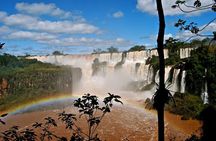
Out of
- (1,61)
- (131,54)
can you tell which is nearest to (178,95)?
(131,54)

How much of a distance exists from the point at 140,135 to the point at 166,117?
16.8 feet

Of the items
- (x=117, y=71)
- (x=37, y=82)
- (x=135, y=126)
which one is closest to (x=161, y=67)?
(x=135, y=126)

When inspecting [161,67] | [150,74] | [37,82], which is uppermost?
[161,67]

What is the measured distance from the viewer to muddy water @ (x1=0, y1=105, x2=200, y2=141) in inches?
710

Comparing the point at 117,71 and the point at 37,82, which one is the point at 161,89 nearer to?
the point at 117,71

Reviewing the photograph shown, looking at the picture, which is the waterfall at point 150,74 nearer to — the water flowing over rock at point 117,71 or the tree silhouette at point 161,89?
the water flowing over rock at point 117,71

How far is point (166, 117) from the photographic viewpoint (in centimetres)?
2277

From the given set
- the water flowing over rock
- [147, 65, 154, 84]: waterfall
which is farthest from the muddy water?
[147, 65, 154, 84]: waterfall

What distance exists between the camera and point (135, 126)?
2031 centimetres

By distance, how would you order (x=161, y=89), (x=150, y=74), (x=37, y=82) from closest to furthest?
(x=161, y=89) < (x=150, y=74) < (x=37, y=82)

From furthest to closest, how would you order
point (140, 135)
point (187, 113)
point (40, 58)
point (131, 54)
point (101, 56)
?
point (40, 58) → point (101, 56) → point (131, 54) → point (187, 113) → point (140, 135)

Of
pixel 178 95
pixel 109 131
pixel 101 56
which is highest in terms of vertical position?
pixel 101 56

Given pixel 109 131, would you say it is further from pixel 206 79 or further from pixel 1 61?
pixel 1 61

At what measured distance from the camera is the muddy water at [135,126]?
18.0m
